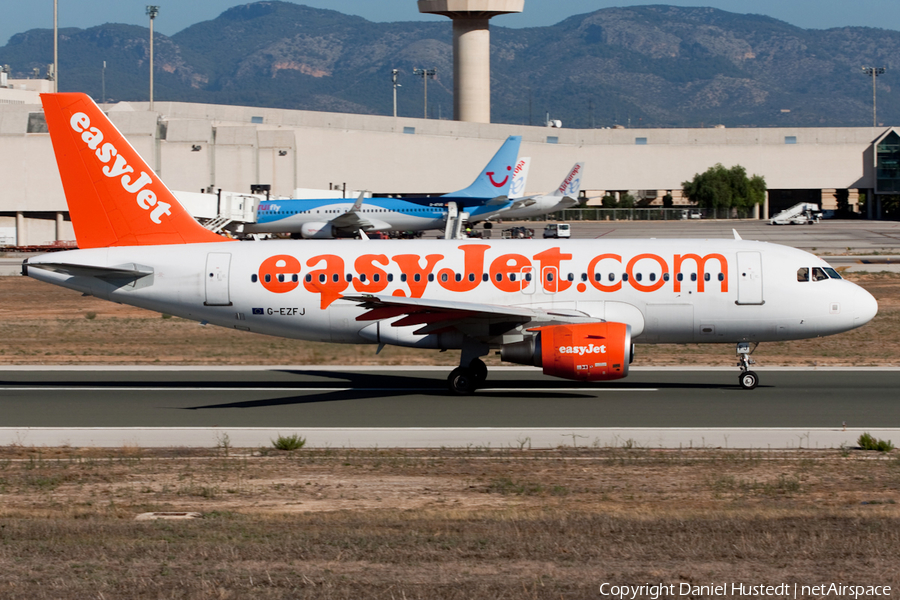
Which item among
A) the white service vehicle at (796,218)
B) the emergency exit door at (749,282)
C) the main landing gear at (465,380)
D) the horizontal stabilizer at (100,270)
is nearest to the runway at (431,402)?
the main landing gear at (465,380)

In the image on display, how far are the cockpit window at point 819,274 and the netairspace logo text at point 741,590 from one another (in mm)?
15556

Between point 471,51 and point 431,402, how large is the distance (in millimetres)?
132841

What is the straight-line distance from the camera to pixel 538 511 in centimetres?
1350

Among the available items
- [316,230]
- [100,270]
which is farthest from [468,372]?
[316,230]

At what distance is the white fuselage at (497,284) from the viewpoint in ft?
79.7

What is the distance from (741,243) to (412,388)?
8960mm

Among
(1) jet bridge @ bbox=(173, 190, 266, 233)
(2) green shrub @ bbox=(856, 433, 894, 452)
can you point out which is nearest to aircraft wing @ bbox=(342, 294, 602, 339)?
(2) green shrub @ bbox=(856, 433, 894, 452)

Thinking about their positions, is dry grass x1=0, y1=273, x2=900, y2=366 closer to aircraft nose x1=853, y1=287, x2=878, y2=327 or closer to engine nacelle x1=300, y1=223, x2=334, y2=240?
aircraft nose x1=853, y1=287, x2=878, y2=327

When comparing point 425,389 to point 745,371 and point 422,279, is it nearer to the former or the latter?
point 422,279

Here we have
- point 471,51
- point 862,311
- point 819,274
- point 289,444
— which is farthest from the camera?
point 471,51

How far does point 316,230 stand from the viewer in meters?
83.5

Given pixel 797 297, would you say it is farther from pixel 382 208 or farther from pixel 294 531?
pixel 382 208

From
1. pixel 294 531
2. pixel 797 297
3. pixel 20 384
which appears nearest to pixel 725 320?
pixel 797 297

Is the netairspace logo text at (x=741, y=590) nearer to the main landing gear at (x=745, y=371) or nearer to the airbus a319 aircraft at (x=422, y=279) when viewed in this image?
the airbus a319 aircraft at (x=422, y=279)
